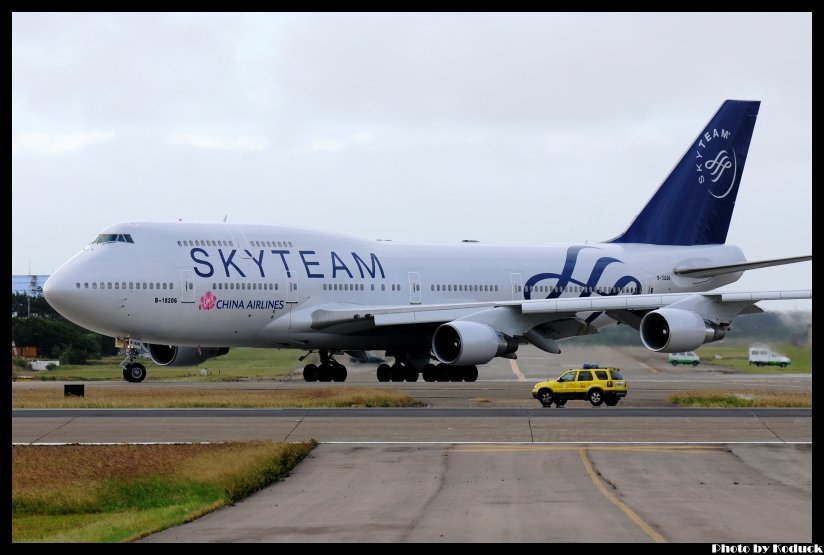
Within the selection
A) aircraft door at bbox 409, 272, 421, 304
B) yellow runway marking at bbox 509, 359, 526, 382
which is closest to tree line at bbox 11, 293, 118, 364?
aircraft door at bbox 409, 272, 421, 304

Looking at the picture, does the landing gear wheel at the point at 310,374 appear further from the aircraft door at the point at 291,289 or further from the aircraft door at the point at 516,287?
the aircraft door at the point at 516,287

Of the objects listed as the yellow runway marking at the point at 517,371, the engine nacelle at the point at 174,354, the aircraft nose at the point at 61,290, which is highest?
the aircraft nose at the point at 61,290

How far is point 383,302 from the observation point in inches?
1885

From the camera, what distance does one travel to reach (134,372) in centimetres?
4516

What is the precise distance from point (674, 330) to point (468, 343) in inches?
273

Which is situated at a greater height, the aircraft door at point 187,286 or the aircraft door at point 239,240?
the aircraft door at point 239,240

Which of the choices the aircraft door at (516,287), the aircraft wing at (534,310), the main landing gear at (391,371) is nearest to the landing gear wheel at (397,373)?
the main landing gear at (391,371)

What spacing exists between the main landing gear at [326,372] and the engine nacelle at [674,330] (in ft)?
40.1

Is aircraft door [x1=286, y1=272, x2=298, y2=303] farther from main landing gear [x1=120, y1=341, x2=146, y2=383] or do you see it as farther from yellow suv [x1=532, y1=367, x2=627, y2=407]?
yellow suv [x1=532, y1=367, x2=627, y2=407]

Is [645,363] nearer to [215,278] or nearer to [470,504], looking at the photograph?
[215,278]

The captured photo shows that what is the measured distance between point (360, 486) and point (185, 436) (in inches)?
349

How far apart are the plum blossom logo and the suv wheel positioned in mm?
12427

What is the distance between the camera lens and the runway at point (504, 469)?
15.9 m
